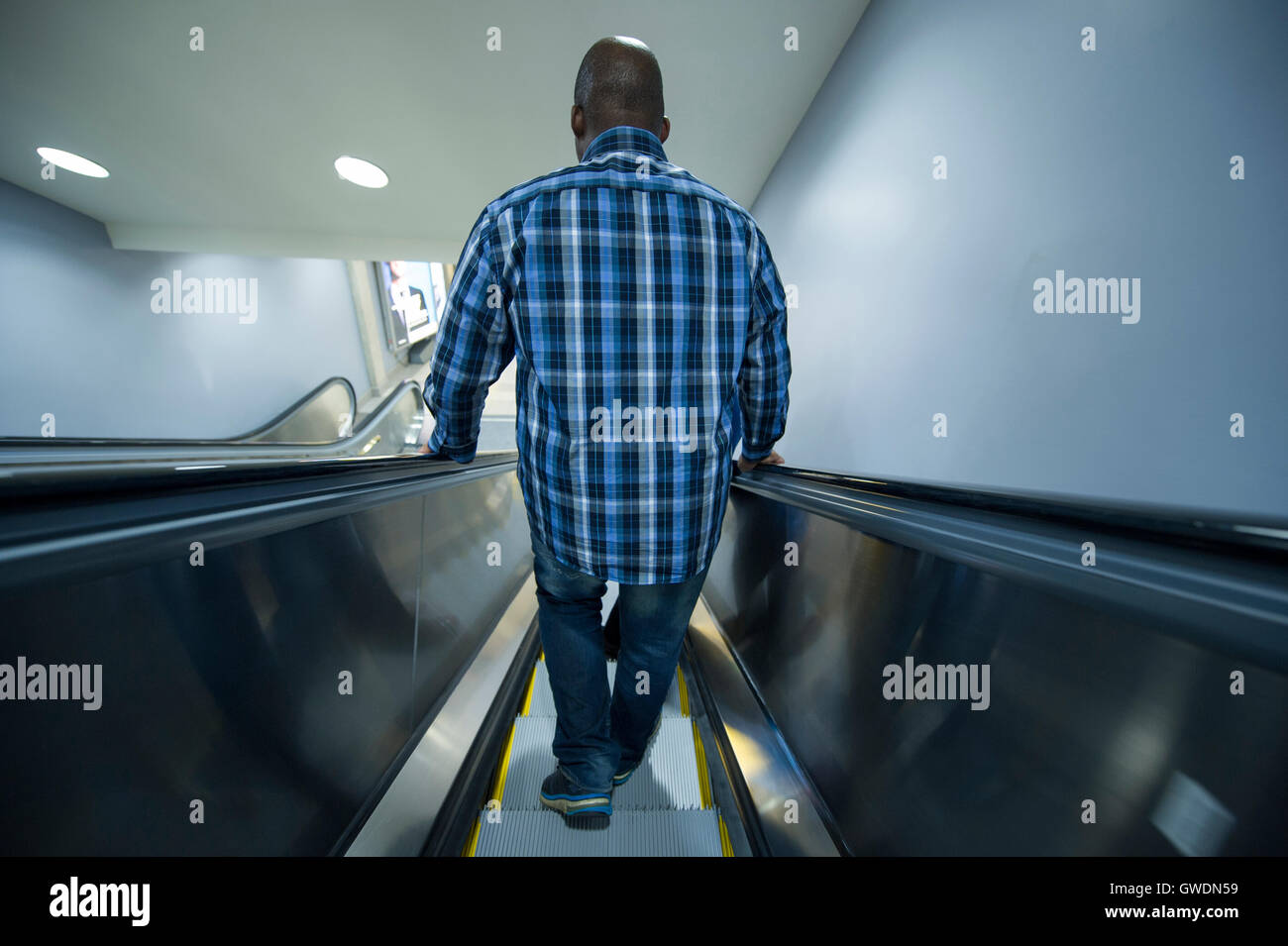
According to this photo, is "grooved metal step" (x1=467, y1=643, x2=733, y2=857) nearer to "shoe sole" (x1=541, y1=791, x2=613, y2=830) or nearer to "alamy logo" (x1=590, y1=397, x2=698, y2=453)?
"shoe sole" (x1=541, y1=791, x2=613, y2=830)

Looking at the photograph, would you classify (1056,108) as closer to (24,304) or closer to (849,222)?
(849,222)

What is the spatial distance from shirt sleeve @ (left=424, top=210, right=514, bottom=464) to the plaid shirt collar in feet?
1.04

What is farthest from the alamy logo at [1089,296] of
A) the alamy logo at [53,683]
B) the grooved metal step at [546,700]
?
the alamy logo at [53,683]

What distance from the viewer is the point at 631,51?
124cm

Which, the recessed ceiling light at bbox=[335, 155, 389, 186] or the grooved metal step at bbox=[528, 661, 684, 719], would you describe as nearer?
the grooved metal step at bbox=[528, 661, 684, 719]

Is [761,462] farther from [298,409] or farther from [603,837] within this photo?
[298,409]

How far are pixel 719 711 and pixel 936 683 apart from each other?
1110mm

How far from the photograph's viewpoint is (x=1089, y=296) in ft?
4.42

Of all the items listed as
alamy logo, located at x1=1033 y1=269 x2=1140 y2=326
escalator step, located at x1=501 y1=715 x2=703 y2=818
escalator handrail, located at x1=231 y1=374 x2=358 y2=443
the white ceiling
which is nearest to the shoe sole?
escalator step, located at x1=501 y1=715 x2=703 y2=818

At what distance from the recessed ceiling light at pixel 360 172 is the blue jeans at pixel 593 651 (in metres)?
4.55

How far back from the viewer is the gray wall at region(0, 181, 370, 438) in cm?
488

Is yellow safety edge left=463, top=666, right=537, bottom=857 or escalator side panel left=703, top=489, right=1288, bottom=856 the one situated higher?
escalator side panel left=703, top=489, right=1288, bottom=856

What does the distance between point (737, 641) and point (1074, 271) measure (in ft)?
5.65
